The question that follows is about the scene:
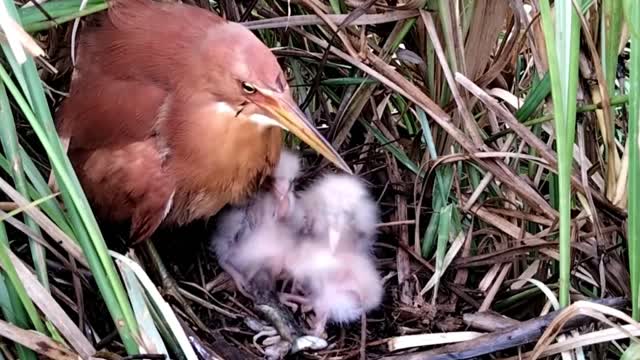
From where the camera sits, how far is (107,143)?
1461 mm

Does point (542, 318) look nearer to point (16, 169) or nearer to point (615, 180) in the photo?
point (615, 180)

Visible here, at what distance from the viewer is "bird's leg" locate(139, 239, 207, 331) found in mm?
1454

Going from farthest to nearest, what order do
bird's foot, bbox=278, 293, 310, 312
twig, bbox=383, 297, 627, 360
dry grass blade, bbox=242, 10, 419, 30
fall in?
bird's foot, bbox=278, 293, 310, 312, dry grass blade, bbox=242, 10, 419, 30, twig, bbox=383, 297, 627, 360

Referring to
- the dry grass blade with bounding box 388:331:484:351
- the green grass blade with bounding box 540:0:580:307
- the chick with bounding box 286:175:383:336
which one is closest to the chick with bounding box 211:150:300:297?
the chick with bounding box 286:175:383:336

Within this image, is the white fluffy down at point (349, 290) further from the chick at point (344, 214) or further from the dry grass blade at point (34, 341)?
the dry grass blade at point (34, 341)

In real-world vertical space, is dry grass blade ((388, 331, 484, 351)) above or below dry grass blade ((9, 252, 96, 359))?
A: below

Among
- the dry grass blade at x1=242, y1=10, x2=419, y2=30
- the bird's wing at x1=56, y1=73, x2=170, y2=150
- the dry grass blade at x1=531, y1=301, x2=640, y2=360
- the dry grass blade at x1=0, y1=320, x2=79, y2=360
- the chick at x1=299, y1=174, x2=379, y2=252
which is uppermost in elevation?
the dry grass blade at x1=242, y1=10, x2=419, y2=30

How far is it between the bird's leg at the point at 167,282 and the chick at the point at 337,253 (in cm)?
18

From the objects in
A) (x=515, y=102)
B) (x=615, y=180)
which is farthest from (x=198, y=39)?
(x=615, y=180)

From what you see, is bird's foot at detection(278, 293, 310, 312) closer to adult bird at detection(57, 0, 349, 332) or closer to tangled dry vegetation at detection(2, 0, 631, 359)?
tangled dry vegetation at detection(2, 0, 631, 359)

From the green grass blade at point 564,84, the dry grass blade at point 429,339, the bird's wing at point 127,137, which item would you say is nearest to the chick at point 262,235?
the bird's wing at point 127,137

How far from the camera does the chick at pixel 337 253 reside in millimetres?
1454

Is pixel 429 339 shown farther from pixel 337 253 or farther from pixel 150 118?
pixel 150 118

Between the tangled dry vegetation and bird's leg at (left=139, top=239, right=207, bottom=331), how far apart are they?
0.02 metres
